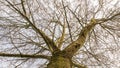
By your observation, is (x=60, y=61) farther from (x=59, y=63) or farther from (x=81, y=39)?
(x=81, y=39)

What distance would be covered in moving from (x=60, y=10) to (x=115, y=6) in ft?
5.09

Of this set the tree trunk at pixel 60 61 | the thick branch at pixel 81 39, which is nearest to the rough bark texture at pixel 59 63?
the tree trunk at pixel 60 61

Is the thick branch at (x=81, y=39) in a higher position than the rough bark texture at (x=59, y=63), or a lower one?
higher

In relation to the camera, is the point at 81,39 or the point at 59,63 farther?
the point at 81,39

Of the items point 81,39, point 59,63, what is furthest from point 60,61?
point 81,39

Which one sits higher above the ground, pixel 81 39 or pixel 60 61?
pixel 81 39

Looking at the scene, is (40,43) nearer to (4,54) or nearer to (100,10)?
(4,54)

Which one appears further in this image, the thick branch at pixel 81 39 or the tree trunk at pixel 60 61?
Result: the thick branch at pixel 81 39

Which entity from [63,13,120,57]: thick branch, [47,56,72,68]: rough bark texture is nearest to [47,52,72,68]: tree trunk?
[47,56,72,68]: rough bark texture

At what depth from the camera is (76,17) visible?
6457mm

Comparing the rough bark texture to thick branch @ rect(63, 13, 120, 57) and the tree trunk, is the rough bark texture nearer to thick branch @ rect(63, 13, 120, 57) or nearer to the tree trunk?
the tree trunk

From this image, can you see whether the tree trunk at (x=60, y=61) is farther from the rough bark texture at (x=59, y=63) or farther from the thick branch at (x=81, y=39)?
the thick branch at (x=81, y=39)

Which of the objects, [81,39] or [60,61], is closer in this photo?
[60,61]

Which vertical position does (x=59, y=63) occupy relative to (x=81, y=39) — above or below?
below
